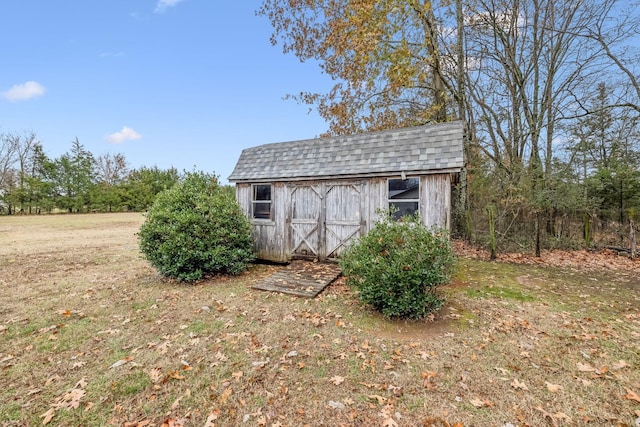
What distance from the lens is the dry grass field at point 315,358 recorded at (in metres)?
2.78

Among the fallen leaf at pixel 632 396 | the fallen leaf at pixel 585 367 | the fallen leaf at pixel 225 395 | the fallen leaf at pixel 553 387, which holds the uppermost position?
the fallen leaf at pixel 632 396

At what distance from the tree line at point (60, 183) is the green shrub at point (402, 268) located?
3675 centimetres

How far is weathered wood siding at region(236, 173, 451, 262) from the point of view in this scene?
7230 mm

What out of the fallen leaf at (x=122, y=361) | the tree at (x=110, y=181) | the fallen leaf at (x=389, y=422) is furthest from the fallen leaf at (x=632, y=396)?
the tree at (x=110, y=181)

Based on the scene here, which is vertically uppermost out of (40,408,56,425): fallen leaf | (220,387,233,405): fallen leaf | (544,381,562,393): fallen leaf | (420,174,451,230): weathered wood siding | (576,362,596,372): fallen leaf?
(420,174,451,230): weathered wood siding

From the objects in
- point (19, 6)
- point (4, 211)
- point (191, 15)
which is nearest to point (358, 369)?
point (191, 15)

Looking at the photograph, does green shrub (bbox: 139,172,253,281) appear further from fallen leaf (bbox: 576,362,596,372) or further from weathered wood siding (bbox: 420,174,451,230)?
fallen leaf (bbox: 576,362,596,372)

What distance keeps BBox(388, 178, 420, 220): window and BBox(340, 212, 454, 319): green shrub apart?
8.30 feet

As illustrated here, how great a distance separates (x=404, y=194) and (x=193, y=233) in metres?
5.75

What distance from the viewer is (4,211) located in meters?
31.3

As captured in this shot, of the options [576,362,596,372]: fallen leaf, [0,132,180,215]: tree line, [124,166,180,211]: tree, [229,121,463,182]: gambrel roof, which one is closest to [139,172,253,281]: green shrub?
[229,121,463,182]: gambrel roof

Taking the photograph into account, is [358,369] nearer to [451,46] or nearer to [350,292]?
[350,292]

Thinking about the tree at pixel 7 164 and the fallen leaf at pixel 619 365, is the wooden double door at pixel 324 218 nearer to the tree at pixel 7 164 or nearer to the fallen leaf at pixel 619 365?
the fallen leaf at pixel 619 365

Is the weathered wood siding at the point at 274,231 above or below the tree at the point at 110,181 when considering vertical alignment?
below
